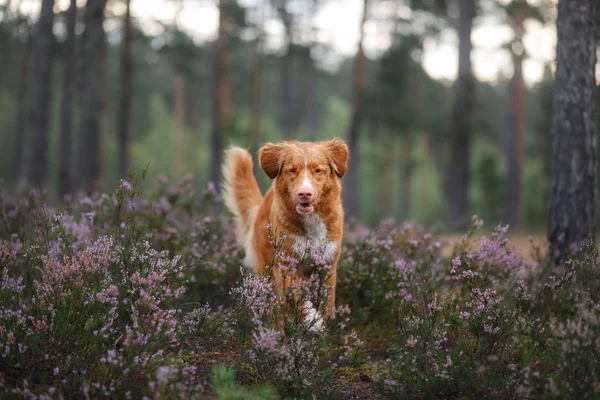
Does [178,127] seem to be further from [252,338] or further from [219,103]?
[252,338]

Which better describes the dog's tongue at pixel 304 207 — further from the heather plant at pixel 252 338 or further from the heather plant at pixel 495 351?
the heather plant at pixel 495 351

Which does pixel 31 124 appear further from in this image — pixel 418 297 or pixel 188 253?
pixel 418 297

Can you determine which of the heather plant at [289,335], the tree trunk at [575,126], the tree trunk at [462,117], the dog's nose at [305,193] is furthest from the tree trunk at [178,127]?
the heather plant at [289,335]

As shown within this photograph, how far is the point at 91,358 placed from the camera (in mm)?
3572

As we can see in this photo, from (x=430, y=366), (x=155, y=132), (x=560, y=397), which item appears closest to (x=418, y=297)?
(x=430, y=366)

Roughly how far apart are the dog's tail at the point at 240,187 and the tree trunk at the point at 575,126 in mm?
3752

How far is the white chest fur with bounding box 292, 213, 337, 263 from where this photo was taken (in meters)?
5.00

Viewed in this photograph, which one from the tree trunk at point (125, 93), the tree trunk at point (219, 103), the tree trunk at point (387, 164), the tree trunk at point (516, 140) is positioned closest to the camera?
the tree trunk at point (125, 93)

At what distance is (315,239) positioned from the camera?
508cm

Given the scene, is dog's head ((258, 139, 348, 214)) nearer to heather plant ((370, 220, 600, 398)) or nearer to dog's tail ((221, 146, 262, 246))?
heather plant ((370, 220, 600, 398))

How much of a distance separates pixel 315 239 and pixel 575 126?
3.70 metres

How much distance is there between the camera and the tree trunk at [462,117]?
18781 mm

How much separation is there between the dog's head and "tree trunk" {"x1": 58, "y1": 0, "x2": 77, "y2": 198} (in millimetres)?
12164

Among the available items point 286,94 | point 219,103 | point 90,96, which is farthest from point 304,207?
point 286,94
